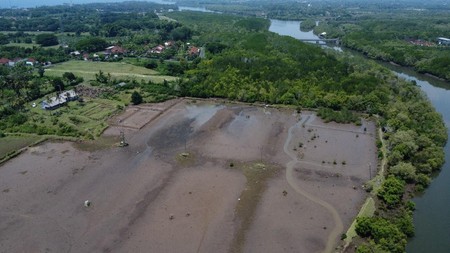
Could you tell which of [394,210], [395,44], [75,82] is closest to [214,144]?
[394,210]

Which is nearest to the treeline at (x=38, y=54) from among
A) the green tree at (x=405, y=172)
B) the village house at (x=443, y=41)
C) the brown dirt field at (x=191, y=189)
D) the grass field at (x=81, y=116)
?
the grass field at (x=81, y=116)

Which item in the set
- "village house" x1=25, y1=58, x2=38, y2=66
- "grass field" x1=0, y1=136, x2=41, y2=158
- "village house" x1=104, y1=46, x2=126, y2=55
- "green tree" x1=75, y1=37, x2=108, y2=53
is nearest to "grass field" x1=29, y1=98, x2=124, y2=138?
"grass field" x1=0, y1=136, x2=41, y2=158

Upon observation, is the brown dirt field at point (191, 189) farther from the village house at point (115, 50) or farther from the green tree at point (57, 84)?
the village house at point (115, 50)

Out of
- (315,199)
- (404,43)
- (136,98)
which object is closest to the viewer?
(315,199)

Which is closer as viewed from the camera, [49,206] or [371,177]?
[49,206]

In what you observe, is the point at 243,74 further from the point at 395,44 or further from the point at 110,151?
the point at 395,44

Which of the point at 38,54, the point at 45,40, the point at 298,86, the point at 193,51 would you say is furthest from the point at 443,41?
the point at 45,40

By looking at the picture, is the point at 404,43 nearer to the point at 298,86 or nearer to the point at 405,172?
the point at 298,86
